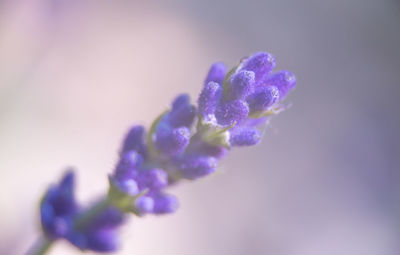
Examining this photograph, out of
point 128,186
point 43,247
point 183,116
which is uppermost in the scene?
point 183,116

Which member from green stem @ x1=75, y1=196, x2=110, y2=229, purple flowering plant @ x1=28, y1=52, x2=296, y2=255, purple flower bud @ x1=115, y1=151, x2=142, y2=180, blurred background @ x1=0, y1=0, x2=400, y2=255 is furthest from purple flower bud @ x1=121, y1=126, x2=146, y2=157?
blurred background @ x1=0, y1=0, x2=400, y2=255

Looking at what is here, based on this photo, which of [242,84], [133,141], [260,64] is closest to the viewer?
[242,84]

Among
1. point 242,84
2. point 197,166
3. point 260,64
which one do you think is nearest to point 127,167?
point 197,166

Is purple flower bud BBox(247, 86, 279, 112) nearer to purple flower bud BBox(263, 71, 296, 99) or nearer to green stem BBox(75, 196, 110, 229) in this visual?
purple flower bud BBox(263, 71, 296, 99)

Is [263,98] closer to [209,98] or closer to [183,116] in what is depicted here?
[209,98]

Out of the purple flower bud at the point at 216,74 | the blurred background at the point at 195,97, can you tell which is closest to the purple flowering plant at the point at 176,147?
the purple flower bud at the point at 216,74

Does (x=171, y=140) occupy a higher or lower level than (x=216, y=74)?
lower

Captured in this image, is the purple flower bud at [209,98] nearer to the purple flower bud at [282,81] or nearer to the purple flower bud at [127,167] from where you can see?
the purple flower bud at [282,81]
